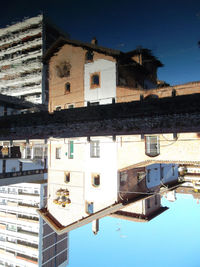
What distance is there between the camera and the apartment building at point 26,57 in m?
39.2

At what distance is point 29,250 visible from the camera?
1270 inches

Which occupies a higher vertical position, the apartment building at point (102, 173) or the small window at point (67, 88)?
the small window at point (67, 88)

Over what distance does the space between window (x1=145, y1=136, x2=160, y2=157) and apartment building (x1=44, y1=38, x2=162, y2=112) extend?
540 centimetres

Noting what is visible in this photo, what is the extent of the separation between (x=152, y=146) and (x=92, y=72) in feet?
35.3

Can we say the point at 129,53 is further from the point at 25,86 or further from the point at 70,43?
the point at 25,86

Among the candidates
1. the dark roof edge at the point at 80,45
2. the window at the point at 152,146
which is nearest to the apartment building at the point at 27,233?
the dark roof edge at the point at 80,45

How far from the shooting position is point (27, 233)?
3322cm

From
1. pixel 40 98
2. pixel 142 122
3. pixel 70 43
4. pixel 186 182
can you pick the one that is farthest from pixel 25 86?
pixel 142 122

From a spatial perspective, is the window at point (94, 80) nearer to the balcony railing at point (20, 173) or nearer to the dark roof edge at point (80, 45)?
the dark roof edge at point (80, 45)

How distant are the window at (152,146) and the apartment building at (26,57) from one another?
29275 millimetres

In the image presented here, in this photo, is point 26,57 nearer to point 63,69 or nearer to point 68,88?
point 63,69

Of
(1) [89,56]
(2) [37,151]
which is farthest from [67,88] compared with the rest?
(2) [37,151]

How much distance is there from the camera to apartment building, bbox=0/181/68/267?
1256 inches

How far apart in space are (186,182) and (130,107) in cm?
1926
